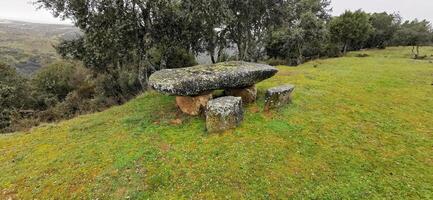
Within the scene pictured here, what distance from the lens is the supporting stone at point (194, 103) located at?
15091mm

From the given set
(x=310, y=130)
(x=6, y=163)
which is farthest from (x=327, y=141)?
(x=6, y=163)

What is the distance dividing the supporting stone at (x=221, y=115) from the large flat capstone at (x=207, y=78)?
4.53ft

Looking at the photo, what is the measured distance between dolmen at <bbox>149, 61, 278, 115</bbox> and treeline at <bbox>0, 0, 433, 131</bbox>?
20.8ft

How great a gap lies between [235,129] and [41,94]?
28318mm

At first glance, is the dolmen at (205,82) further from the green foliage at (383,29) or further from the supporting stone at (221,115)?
→ the green foliage at (383,29)

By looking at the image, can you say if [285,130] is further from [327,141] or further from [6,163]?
[6,163]

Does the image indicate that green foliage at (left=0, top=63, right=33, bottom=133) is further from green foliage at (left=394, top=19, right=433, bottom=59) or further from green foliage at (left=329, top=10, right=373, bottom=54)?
green foliage at (left=394, top=19, right=433, bottom=59)

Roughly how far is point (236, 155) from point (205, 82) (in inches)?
181

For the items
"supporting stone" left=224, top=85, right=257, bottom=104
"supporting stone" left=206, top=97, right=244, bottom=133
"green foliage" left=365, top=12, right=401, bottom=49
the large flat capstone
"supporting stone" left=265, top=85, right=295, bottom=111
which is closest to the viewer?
"supporting stone" left=206, top=97, right=244, bottom=133

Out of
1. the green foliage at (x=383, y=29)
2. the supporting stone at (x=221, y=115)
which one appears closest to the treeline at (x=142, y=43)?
the supporting stone at (x=221, y=115)

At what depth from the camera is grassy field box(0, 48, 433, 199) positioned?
971cm

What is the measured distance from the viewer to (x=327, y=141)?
12.7 meters

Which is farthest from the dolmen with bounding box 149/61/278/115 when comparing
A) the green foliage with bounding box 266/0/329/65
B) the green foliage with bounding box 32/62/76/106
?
the green foliage with bounding box 32/62/76/106

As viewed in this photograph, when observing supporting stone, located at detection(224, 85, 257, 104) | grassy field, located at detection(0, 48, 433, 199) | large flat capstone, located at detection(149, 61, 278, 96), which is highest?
large flat capstone, located at detection(149, 61, 278, 96)
